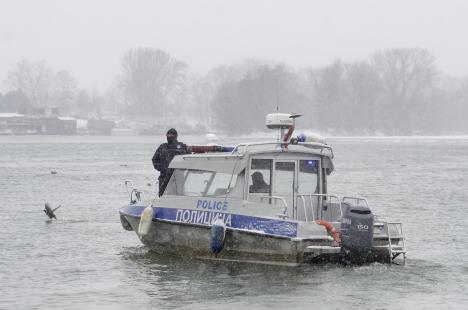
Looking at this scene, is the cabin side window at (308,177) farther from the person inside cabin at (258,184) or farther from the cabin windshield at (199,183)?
the cabin windshield at (199,183)

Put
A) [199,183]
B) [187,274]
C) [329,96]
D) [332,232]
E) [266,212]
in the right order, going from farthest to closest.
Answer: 1. [329,96]
2. [199,183]
3. [187,274]
4. [266,212]
5. [332,232]

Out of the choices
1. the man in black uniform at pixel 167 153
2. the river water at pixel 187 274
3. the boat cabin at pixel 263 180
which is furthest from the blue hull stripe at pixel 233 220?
the man in black uniform at pixel 167 153

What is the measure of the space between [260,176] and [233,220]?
1089 mm

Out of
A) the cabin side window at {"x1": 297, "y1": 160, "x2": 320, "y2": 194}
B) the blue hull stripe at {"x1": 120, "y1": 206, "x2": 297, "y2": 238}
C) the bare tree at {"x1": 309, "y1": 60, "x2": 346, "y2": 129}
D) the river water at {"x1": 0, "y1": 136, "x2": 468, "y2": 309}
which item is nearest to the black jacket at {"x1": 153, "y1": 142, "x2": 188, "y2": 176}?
the blue hull stripe at {"x1": 120, "y1": 206, "x2": 297, "y2": 238}

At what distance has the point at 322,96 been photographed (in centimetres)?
13588

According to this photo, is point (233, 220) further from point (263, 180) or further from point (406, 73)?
point (406, 73)

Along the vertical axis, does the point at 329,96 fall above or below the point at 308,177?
above

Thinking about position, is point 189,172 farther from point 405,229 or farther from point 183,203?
point 405,229

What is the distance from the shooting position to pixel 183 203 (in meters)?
17.7

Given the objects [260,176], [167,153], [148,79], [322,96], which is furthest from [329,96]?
[260,176]

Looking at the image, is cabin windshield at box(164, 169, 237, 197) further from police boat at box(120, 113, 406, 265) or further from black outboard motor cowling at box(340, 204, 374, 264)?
black outboard motor cowling at box(340, 204, 374, 264)

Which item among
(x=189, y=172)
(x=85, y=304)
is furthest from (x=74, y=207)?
(x=85, y=304)

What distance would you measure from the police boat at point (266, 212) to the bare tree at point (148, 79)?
161 meters

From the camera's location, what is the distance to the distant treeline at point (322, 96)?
126 m
